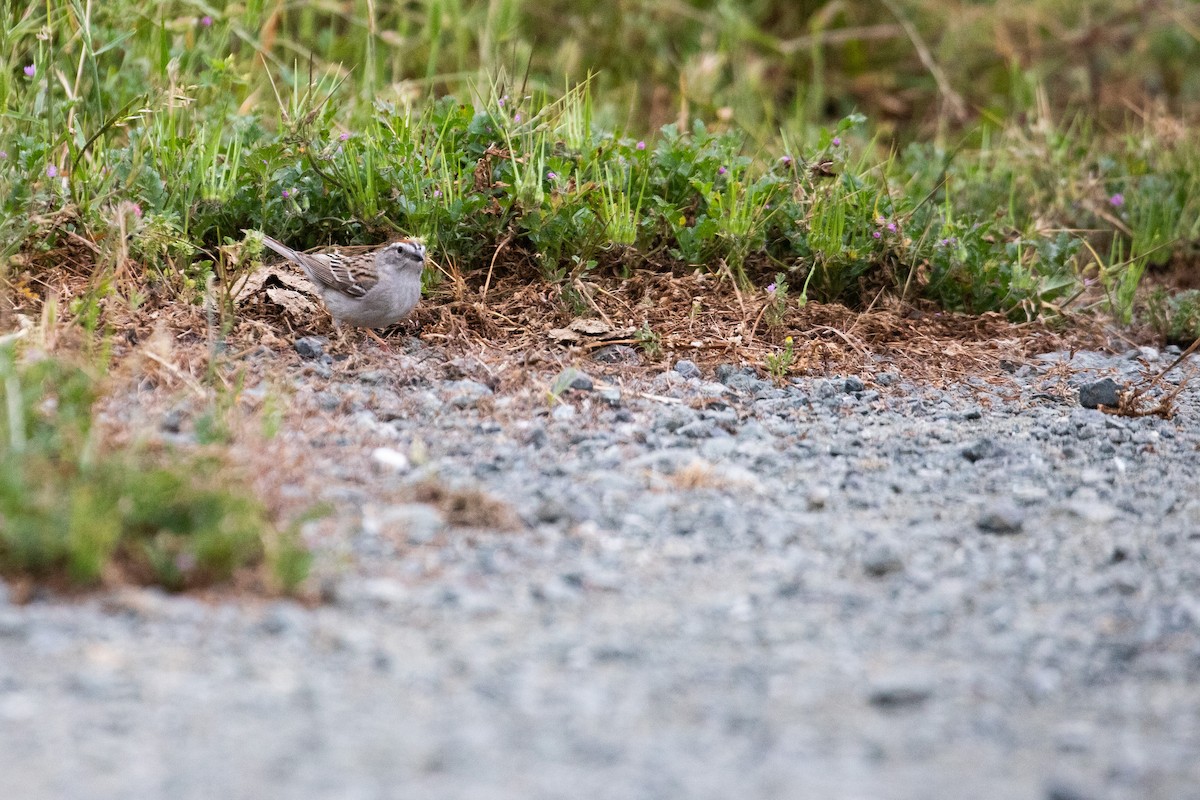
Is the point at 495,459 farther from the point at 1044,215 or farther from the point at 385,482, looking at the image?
the point at 1044,215

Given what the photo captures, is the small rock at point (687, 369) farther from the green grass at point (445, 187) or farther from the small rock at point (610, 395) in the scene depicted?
the green grass at point (445, 187)

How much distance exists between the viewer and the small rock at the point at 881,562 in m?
3.26

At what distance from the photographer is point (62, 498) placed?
290cm

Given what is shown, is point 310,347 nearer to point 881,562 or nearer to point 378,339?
point 378,339

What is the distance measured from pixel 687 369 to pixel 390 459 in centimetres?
146

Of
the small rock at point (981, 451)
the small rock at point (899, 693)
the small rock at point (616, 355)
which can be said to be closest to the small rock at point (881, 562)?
the small rock at point (899, 693)

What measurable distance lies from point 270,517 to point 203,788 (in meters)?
1.03

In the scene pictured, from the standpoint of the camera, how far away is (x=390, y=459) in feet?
12.4

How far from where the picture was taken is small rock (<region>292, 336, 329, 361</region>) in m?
4.84

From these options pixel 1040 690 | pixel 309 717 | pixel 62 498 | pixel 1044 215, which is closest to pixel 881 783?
pixel 1040 690

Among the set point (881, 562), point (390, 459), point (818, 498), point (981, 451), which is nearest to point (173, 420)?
point (390, 459)

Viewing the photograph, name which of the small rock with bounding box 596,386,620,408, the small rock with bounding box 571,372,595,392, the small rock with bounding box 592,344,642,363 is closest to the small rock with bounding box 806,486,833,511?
the small rock with bounding box 596,386,620,408

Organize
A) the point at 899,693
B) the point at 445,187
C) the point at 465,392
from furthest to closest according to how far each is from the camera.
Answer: the point at 445,187 → the point at 465,392 → the point at 899,693

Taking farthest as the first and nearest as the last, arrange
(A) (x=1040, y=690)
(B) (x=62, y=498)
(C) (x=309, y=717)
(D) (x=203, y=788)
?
1. (B) (x=62, y=498)
2. (A) (x=1040, y=690)
3. (C) (x=309, y=717)
4. (D) (x=203, y=788)
